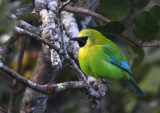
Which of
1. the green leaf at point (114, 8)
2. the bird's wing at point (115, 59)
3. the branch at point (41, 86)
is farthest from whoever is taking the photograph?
the bird's wing at point (115, 59)

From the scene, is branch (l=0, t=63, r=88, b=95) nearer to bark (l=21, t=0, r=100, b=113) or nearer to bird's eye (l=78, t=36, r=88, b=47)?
bark (l=21, t=0, r=100, b=113)

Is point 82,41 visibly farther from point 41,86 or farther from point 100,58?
point 41,86

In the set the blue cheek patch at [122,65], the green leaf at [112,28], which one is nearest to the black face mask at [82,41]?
the green leaf at [112,28]

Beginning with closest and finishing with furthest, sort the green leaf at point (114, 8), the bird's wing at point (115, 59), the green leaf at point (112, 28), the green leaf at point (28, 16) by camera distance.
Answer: the green leaf at point (28, 16), the green leaf at point (112, 28), the green leaf at point (114, 8), the bird's wing at point (115, 59)

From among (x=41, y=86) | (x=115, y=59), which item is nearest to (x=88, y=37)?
(x=115, y=59)

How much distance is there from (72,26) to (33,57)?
1189mm

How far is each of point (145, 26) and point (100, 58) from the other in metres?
0.60

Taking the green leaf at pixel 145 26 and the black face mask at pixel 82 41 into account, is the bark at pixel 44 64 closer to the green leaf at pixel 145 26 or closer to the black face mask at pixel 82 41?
the black face mask at pixel 82 41

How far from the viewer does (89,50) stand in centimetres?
329

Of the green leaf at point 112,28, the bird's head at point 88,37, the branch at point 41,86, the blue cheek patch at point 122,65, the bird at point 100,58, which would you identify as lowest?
the blue cheek patch at point 122,65

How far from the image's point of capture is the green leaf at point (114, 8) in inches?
122

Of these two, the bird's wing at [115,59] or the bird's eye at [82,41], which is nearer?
the bird's eye at [82,41]

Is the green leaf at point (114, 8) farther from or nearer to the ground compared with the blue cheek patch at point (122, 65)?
farther from the ground

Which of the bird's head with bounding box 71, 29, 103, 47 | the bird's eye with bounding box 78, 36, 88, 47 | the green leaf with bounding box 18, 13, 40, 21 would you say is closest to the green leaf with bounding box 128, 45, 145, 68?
the bird's head with bounding box 71, 29, 103, 47
